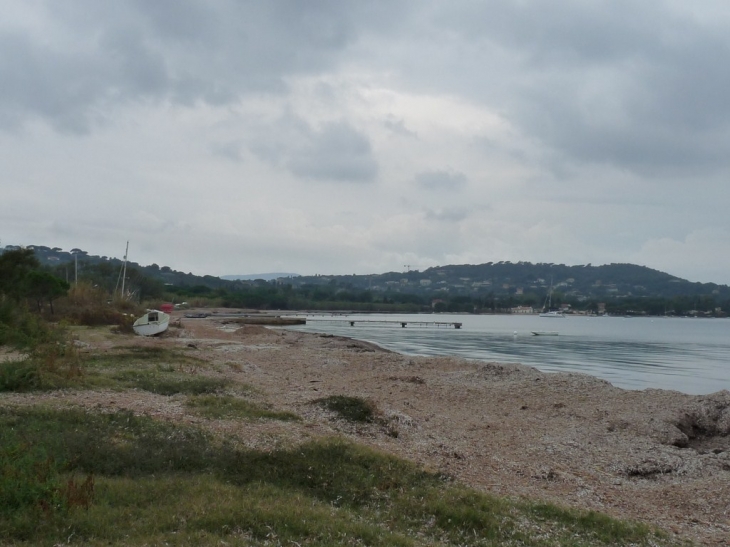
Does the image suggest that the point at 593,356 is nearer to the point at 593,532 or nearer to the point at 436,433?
the point at 436,433

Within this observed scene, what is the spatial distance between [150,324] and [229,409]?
33.3 meters

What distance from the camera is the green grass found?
22.3 ft

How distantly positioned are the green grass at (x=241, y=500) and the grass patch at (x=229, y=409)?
7.85ft

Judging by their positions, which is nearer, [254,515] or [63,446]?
[254,515]

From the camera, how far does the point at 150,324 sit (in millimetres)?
45312

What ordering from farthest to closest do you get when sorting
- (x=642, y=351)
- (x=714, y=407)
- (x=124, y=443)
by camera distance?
(x=642, y=351) < (x=714, y=407) < (x=124, y=443)

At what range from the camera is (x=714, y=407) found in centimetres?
1908

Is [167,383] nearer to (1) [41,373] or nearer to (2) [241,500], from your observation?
(1) [41,373]

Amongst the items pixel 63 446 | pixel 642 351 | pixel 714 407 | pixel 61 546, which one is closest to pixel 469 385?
pixel 714 407

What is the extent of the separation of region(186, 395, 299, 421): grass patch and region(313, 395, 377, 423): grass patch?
126cm

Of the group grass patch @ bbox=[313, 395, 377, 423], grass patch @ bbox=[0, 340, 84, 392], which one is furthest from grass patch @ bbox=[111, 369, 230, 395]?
grass patch @ bbox=[313, 395, 377, 423]

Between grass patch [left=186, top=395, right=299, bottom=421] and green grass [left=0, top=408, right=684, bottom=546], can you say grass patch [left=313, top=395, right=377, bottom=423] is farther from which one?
green grass [left=0, top=408, right=684, bottom=546]

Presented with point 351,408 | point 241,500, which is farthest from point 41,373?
point 241,500

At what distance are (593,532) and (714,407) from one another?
1294cm
